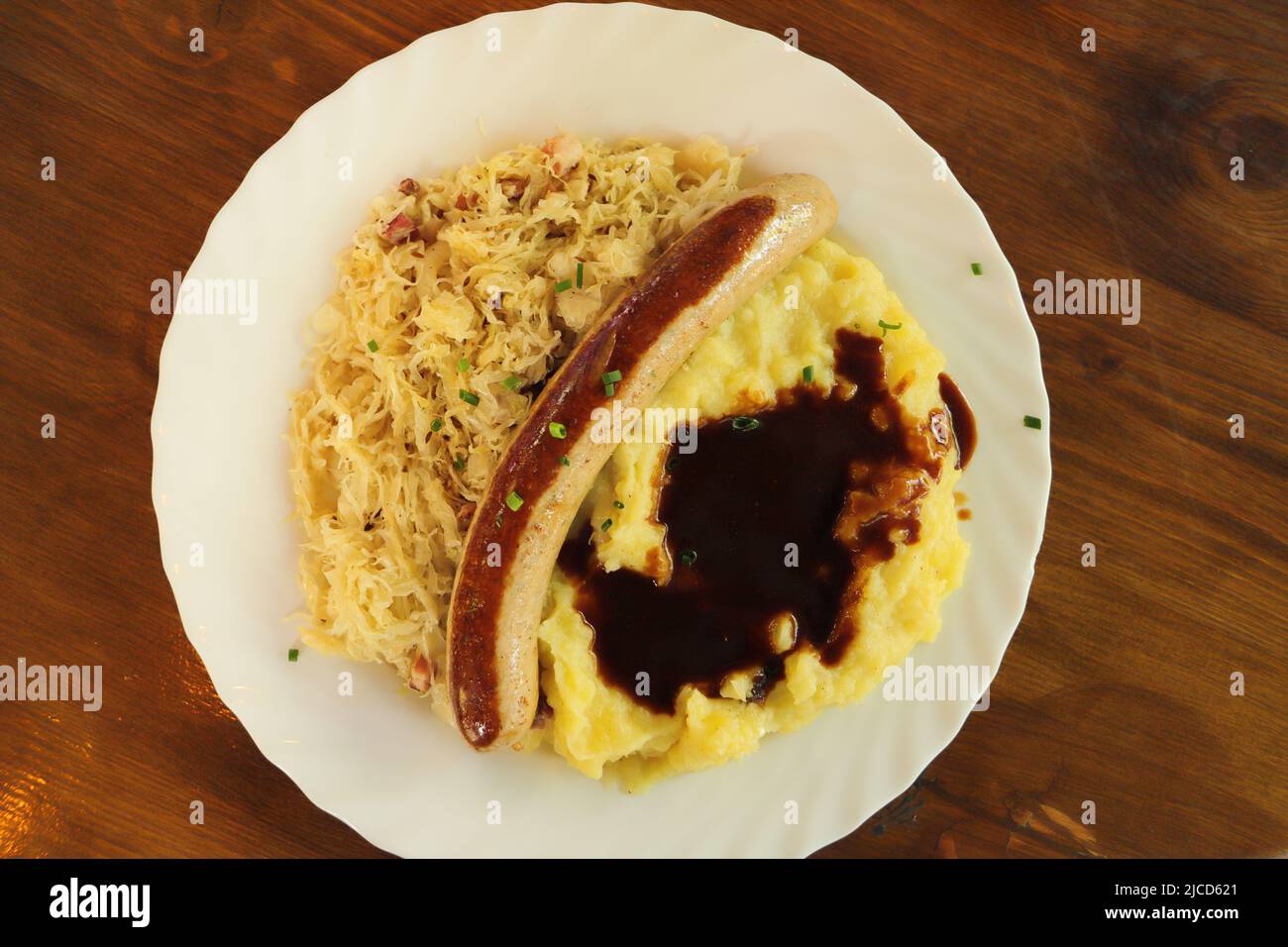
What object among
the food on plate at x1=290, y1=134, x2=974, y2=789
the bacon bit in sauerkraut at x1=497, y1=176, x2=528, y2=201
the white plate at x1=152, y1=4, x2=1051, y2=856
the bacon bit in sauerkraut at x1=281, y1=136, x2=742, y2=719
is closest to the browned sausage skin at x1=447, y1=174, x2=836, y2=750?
the food on plate at x1=290, y1=134, x2=974, y2=789

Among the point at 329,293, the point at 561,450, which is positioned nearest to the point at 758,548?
the point at 561,450

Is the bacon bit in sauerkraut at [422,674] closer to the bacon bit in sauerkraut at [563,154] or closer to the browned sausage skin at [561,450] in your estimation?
the browned sausage skin at [561,450]

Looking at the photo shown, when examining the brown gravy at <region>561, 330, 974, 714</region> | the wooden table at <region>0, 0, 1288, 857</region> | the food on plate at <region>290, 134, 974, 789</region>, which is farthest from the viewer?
the wooden table at <region>0, 0, 1288, 857</region>

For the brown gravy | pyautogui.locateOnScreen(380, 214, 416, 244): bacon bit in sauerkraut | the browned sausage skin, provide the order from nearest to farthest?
1. the browned sausage skin
2. the brown gravy
3. pyautogui.locateOnScreen(380, 214, 416, 244): bacon bit in sauerkraut

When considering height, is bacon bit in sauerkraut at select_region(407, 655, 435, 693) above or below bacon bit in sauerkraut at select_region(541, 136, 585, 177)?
below

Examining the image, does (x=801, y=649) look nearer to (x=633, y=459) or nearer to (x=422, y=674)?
(x=633, y=459)

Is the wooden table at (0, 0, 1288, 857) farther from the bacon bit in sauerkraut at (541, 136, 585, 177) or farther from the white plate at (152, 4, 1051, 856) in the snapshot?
the bacon bit in sauerkraut at (541, 136, 585, 177)

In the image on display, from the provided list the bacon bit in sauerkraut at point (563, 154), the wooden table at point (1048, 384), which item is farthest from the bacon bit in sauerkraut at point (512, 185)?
the wooden table at point (1048, 384)
